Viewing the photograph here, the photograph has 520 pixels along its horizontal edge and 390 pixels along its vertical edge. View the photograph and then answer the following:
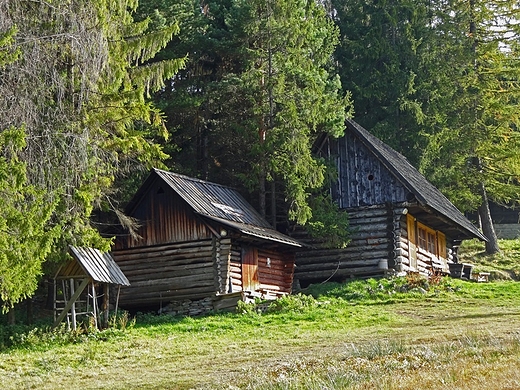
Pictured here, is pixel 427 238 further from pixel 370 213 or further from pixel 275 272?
pixel 275 272

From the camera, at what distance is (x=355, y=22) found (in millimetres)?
53156

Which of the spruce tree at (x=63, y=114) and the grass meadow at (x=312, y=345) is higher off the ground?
the spruce tree at (x=63, y=114)

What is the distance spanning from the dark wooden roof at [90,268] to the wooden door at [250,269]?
480 cm

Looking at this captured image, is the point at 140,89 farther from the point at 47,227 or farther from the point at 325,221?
the point at 325,221

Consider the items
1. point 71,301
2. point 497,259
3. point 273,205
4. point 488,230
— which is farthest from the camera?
point 488,230

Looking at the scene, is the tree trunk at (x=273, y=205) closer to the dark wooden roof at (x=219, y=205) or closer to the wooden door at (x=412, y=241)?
the dark wooden roof at (x=219, y=205)

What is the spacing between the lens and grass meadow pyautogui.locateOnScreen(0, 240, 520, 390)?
14.8 metres

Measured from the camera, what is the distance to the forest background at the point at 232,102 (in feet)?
73.2

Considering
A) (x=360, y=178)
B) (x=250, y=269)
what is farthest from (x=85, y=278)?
(x=360, y=178)

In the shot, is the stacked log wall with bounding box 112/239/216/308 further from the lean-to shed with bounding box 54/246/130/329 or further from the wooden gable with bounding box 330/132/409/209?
the wooden gable with bounding box 330/132/409/209

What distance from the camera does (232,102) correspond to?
121 feet

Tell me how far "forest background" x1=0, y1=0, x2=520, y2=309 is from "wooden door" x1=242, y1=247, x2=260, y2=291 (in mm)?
2414

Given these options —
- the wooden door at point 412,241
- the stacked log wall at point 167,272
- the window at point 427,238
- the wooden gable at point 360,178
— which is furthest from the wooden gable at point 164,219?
the window at point 427,238

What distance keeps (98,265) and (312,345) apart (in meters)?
8.13
